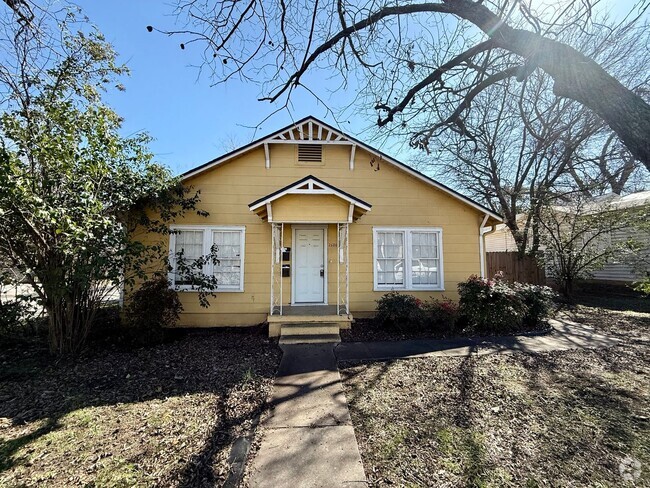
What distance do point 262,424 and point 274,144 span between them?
23.1ft

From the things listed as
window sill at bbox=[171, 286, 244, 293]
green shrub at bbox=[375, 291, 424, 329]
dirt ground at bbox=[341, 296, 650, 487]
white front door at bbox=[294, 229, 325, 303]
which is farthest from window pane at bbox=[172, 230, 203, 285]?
dirt ground at bbox=[341, 296, 650, 487]

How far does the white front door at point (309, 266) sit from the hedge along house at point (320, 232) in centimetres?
3

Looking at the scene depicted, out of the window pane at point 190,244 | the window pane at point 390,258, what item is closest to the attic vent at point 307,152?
the window pane at point 390,258

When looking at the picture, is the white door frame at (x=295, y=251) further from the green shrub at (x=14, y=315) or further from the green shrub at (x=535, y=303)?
the green shrub at (x=14, y=315)

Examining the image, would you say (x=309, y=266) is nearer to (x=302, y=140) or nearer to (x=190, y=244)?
(x=190, y=244)

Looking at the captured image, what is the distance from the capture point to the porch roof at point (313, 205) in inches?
280

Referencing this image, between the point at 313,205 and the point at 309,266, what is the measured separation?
1831 mm

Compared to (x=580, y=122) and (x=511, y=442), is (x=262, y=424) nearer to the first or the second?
(x=511, y=442)

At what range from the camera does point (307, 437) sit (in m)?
3.03

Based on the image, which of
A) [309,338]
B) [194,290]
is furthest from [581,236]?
[194,290]

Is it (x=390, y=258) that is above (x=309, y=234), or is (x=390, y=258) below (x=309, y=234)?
below

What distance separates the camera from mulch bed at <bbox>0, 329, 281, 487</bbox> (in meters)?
2.56

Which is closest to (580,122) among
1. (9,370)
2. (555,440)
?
(555,440)

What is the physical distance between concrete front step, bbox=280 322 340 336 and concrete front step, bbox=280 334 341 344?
0.21 feet
